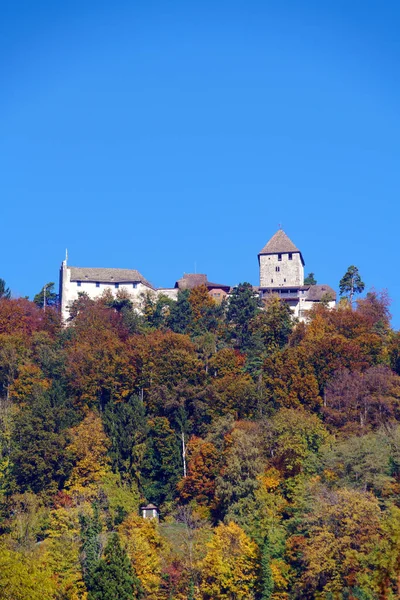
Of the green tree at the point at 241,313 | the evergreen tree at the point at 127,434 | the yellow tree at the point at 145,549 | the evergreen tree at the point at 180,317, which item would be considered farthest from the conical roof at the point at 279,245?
the yellow tree at the point at 145,549

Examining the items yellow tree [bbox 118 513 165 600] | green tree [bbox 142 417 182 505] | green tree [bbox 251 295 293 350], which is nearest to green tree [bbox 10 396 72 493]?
green tree [bbox 142 417 182 505]

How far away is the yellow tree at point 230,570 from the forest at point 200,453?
69mm

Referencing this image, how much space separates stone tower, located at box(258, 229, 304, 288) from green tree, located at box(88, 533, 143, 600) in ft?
173

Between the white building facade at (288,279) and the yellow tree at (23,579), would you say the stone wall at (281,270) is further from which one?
the yellow tree at (23,579)

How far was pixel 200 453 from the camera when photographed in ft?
208

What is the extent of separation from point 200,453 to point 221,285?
121 ft

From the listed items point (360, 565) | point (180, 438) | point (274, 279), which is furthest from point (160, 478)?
point (274, 279)

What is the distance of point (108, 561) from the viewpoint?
49.8 meters

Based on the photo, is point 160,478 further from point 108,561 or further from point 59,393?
point 108,561

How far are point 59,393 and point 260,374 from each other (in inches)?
557

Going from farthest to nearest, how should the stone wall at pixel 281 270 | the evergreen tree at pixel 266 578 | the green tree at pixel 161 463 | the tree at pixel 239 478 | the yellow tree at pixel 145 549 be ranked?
the stone wall at pixel 281 270 < the green tree at pixel 161 463 < the tree at pixel 239 478 < the yellow tree at pixel 145 549 < the evergreen tree at pixel 266 578

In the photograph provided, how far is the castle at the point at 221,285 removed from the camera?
317ft

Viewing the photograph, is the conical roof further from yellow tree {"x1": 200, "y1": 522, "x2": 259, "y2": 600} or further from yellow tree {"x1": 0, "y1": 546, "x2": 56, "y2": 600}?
yellow tree {"x1": 0, "y1": 546, "x2": 56, "y2": 600}

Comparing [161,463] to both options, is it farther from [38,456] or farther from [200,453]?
[38,456]
